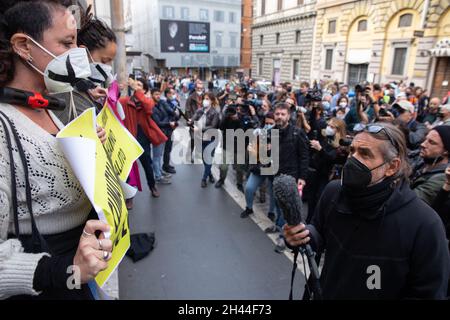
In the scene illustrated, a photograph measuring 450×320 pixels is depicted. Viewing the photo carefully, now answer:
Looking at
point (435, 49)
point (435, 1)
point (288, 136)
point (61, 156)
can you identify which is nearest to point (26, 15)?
point (61, 156)

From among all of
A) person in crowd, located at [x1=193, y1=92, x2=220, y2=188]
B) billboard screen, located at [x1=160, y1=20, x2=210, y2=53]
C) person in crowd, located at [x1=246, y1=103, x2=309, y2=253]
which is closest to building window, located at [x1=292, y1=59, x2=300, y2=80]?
billboard screen, located at [x1=160, y1=20, x2=210, y2=53]

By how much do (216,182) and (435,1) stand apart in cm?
1710

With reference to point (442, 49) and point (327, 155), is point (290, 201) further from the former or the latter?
point (442, 49)

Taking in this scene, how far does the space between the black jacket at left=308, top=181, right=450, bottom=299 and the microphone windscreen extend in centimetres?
50

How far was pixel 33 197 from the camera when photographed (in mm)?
1046

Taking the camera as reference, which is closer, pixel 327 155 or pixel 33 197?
pixel 33 197

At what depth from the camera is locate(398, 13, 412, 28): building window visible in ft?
58.2

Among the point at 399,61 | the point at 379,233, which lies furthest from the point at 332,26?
the point at 379,233

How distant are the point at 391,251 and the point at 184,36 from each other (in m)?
44.4

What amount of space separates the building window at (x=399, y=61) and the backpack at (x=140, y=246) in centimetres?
1955

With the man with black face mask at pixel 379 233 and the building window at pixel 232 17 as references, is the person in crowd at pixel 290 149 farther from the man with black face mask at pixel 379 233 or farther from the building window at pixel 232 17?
the building window at pixel 232 17

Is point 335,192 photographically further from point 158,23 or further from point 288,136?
point 158,23

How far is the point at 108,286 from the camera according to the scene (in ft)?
10.6

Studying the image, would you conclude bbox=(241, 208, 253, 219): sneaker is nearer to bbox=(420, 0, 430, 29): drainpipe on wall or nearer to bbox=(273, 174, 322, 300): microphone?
bbox=(273, 174, 322, 300): microphone
